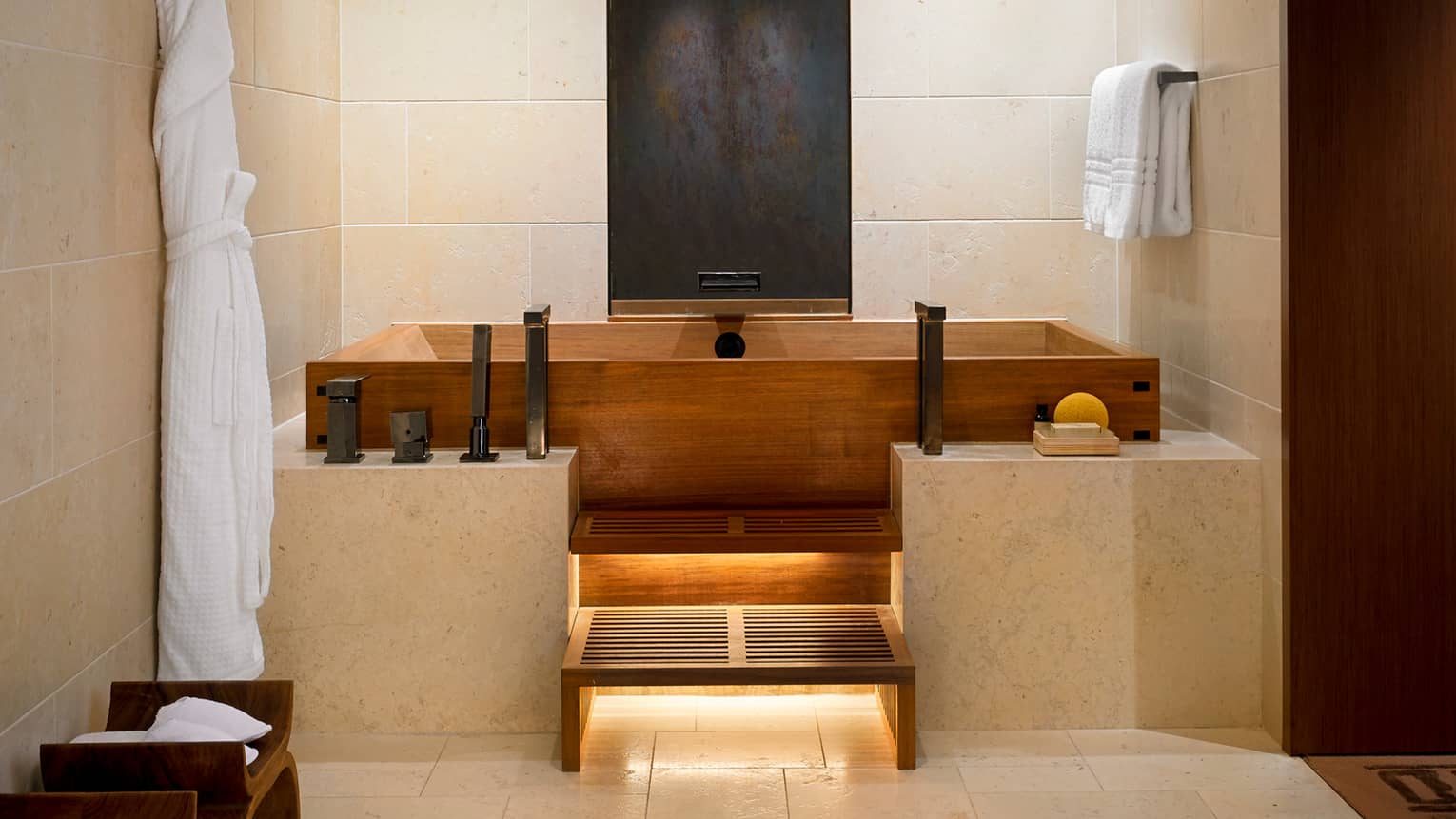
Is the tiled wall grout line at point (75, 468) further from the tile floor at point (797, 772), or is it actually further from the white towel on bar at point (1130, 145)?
the white towel on bar at point (1130, 145)

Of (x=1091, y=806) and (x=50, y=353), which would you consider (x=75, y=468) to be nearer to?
(x=50, y=353)

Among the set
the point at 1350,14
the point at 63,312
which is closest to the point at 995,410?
the point at 1350,14

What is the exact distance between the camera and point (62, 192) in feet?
8.49

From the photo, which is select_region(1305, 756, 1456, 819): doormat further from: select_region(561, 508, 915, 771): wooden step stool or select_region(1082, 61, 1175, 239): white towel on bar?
select_region(1082, 61, 1175, 239): white towel on bar

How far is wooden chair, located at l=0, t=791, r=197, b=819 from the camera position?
2090 mm

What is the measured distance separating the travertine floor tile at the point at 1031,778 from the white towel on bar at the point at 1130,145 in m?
1.44

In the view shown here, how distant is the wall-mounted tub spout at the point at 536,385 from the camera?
11.0 ft

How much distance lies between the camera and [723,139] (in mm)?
4016

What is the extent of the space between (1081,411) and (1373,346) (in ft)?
2.04

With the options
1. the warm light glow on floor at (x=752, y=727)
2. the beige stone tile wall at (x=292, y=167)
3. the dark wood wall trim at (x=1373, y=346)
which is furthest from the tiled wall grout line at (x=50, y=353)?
the dark wood wall trim at (x=1373, y=346)

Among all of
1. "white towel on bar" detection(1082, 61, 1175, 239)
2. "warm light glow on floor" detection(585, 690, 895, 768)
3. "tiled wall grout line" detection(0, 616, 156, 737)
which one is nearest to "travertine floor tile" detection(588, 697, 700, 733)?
"warm light glow on floor" detection(585, 690, 895, 768)

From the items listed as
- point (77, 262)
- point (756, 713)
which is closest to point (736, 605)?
point (756, 713)

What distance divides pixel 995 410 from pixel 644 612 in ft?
3.05

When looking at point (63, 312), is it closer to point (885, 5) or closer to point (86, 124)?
point (86, 124)
